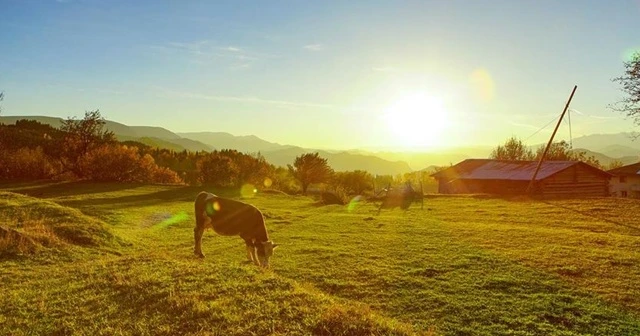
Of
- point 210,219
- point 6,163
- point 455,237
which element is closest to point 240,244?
point 210,219

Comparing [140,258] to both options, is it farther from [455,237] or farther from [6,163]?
[6,163]

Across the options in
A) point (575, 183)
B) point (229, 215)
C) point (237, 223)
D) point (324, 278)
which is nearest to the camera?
point (324, 278)

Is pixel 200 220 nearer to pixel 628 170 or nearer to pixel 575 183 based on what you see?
pixel 575 183

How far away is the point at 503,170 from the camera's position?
51375mm

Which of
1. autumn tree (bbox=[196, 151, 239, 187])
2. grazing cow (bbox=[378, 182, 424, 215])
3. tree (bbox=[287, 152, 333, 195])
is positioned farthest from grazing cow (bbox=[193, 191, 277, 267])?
tree (bbox=[287, 152, 333, 195])

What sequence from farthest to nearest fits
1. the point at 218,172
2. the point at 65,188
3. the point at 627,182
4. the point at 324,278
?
the point at 627,182
the point at 218,172
the point at 65,188
the point at 324,278

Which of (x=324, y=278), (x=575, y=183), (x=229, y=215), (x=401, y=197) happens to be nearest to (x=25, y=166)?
(x=401, y=197)

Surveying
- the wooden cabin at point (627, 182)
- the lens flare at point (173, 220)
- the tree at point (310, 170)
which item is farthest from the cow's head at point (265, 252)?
the wooden cabin at point (627, 182)

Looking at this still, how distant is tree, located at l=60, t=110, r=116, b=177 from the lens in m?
52.6

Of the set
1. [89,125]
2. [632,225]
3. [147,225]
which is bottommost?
[147,225]

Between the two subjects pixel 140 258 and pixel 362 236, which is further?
pixel 362 236

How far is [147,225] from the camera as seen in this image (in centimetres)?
2267

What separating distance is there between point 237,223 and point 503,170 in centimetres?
4522

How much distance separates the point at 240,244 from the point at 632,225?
21.9 metres
